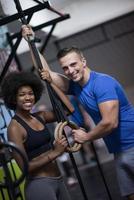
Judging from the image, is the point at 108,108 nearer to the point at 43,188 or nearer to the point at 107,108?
the point at 107,108

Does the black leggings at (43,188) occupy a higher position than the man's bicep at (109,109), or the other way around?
→ the man's bicep at (109,109)

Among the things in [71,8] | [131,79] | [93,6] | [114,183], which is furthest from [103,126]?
[131,79]

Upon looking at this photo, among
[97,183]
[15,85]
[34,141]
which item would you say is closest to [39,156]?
[34,141]

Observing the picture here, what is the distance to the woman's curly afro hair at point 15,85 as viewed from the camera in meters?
2.33

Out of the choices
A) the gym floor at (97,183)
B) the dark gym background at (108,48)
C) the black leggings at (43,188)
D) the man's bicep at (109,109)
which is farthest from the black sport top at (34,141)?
Result: the dark gym background at (108,48)

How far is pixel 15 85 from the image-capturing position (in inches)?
91.8

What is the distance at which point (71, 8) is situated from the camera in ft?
20.2

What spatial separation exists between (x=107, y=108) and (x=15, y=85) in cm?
58

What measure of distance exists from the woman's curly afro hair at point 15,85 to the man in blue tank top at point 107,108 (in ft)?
0.38

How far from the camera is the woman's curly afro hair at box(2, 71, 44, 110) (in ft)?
7.64

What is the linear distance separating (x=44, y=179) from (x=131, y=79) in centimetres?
637

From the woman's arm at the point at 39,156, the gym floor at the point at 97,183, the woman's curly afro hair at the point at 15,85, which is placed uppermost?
the woman's curly afro hair at the point at 15,85

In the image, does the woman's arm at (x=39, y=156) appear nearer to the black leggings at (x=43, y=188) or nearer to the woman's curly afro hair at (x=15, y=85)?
the black leggings at (x=43, y=188)

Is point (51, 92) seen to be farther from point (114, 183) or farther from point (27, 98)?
point (114, 183)
